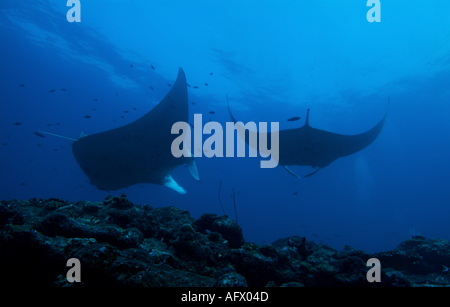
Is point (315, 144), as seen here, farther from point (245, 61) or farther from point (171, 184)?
point (245, 61)

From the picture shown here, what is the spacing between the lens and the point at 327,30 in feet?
74.8

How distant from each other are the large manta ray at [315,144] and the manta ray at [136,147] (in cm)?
351

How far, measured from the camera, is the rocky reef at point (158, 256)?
2260mm

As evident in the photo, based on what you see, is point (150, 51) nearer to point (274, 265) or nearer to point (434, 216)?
point (274, 265)

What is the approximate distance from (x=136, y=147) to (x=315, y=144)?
5.66 metres

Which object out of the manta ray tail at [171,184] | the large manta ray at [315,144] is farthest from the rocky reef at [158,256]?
the large manta ray at [315,144]

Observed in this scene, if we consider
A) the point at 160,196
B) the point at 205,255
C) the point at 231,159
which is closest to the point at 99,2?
the point at 205,255

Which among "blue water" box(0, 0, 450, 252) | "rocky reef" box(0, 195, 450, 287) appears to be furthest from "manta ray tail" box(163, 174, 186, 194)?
"blue water" box(0, 0, 450, 252)

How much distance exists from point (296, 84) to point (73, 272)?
3181 centimetres

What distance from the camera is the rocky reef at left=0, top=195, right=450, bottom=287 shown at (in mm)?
2260

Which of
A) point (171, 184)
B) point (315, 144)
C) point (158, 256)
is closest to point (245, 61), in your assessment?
point (315, 144)

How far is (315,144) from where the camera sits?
7.15 meters

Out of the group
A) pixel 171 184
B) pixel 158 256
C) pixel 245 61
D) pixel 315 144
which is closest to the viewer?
pixel 158 256

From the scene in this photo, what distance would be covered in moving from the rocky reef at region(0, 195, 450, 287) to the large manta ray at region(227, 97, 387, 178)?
11.0 ft
